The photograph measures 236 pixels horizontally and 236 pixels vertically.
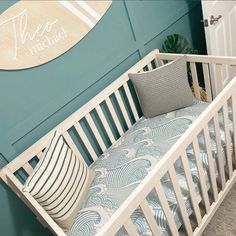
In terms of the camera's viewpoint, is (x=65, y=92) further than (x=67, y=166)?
Yes

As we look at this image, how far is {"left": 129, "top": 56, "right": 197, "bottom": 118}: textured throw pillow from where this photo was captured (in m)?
1.83

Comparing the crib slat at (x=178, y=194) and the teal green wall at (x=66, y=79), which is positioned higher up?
the teal green wall at (x=66, y=79)

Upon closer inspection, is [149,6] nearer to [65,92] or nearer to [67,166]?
[65,92]

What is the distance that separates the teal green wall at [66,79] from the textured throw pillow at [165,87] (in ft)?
0.72

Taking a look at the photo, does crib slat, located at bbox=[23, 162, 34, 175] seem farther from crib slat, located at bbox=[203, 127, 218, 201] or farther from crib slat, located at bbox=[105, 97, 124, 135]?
crib slat, located at bbox=[203, 127, 218, 201]

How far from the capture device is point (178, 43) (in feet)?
7.12

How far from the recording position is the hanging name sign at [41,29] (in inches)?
55.3

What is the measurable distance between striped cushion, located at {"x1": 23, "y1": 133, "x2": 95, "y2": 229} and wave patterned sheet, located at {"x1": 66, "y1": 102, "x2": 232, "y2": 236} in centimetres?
7

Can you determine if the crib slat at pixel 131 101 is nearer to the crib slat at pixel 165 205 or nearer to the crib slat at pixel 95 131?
the crib slat at pixel 95 131

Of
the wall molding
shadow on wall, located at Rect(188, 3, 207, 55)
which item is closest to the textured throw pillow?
the wall molding

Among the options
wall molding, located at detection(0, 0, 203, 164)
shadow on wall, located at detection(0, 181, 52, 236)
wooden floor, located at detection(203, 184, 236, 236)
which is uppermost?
wall molding, located at detection(0, 0, 203, 164)

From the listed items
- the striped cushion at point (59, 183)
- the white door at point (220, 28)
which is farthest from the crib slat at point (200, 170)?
the white door at point (220, 28)

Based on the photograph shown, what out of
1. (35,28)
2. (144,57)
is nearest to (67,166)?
(35,28)

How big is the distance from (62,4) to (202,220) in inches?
55.5
